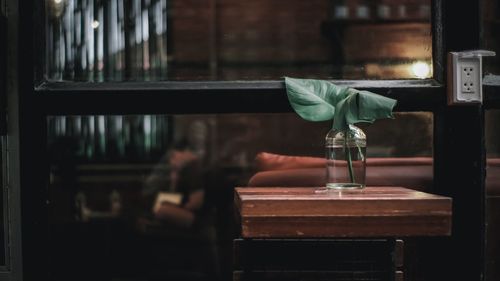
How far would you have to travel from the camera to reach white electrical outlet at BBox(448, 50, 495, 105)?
2.31m

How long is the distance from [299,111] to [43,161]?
882 mm

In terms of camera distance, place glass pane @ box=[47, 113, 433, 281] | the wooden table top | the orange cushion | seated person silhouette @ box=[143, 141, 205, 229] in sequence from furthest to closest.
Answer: seated person silhouette @ box=[143, 141, 205, 229] < glass pane @ box=[47, 113, 433, 281] < the orange cushion < the wooden table top

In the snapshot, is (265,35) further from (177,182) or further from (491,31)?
(491,31)

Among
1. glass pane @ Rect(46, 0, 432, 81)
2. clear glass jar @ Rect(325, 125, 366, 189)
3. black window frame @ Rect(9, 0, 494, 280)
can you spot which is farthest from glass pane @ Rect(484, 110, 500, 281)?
glass pane @ Rect(46, 0, 432, 81)

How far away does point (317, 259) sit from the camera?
209cm

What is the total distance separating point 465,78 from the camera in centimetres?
232

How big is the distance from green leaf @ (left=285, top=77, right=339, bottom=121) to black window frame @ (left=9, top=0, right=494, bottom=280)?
0.15 metres

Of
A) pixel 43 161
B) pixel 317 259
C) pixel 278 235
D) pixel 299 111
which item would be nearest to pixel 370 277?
pixel 317 259

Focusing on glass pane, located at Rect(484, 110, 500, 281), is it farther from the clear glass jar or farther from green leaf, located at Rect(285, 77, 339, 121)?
green leaf, located at Rect(285, 77, 339, 121)

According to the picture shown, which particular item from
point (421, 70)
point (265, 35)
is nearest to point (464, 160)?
point (421, 70)

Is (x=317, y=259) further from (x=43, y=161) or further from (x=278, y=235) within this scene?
(x=43, y=161)

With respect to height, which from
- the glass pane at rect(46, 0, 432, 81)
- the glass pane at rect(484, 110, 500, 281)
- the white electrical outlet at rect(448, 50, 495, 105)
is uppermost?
the glass pane at rect(46, 0, 432, 81)

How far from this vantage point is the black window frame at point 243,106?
7.50 ft

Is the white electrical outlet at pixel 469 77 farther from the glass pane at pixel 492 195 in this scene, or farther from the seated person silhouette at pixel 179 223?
the seated person silhouette at pixel 179 223
